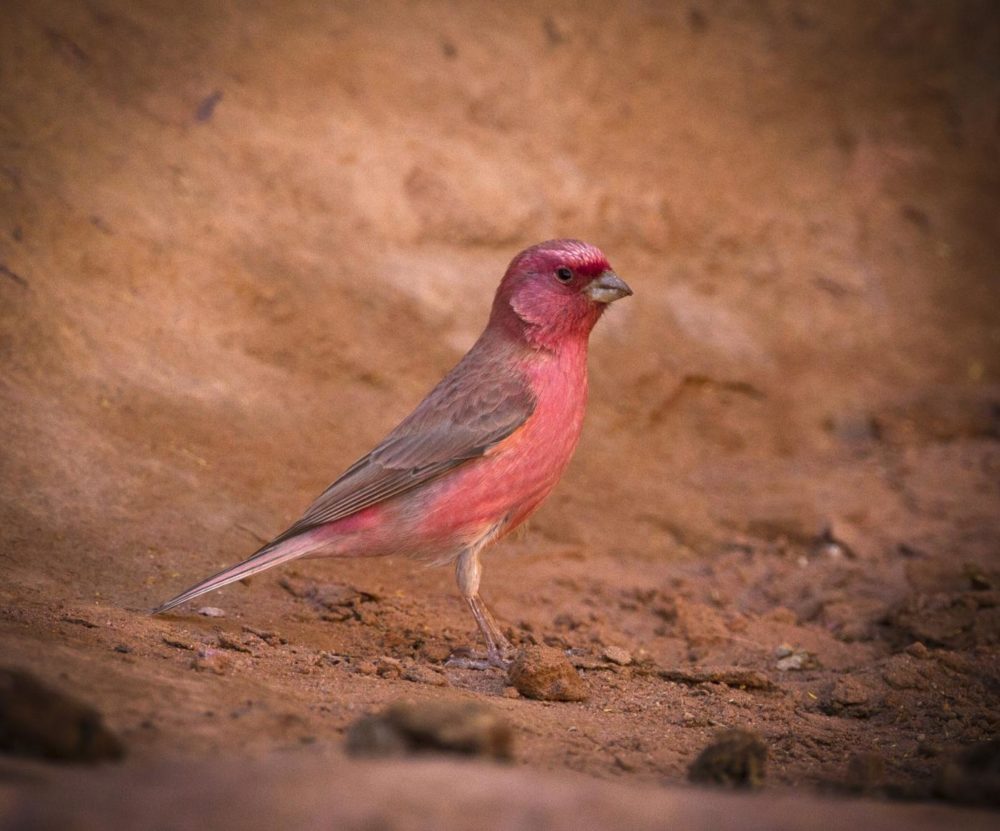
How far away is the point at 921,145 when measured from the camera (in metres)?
9.75

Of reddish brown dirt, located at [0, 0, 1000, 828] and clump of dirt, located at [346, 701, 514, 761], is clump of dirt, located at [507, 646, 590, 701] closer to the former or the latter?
reddish brown dirt, located at [0, 0, 1000, 828]

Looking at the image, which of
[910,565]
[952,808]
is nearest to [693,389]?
[910,565]

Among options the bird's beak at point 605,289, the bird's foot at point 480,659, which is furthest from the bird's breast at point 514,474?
the bird's foot at point 480,659

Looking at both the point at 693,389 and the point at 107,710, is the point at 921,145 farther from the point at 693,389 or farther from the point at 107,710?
the point at 107,710

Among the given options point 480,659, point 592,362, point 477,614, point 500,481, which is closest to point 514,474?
point 500,481

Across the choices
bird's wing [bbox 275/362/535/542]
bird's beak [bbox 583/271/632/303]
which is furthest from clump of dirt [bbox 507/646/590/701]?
bird's beak [bbox 583/271/632/303]

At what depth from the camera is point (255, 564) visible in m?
4.85

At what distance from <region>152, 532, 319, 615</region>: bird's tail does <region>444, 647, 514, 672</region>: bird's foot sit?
82 cm

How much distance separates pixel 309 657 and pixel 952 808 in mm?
2615

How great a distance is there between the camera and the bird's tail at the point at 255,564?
4691 mm

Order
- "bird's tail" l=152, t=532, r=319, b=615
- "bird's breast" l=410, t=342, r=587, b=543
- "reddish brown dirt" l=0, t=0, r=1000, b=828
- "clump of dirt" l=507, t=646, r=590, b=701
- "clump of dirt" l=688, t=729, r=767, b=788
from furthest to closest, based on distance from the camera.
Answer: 1. "bird's breast" l=410, t=342, r=587, b=543
2. "bird's tail" l=152, t=532, r=319, b=615
3. "clump of dirt" l=507, t=646, r=590, b=701
4. "reddish brown dirt" l=0, t=0, r=1000, b=828
5. "clump of dirt" l=688, t=729, r=767, b=788

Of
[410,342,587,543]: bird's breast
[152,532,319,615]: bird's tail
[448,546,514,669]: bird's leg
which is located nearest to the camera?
[152,532,319,615]: bird's tail

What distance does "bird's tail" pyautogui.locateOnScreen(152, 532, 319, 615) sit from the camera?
4.69 meters

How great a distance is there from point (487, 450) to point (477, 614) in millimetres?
782
